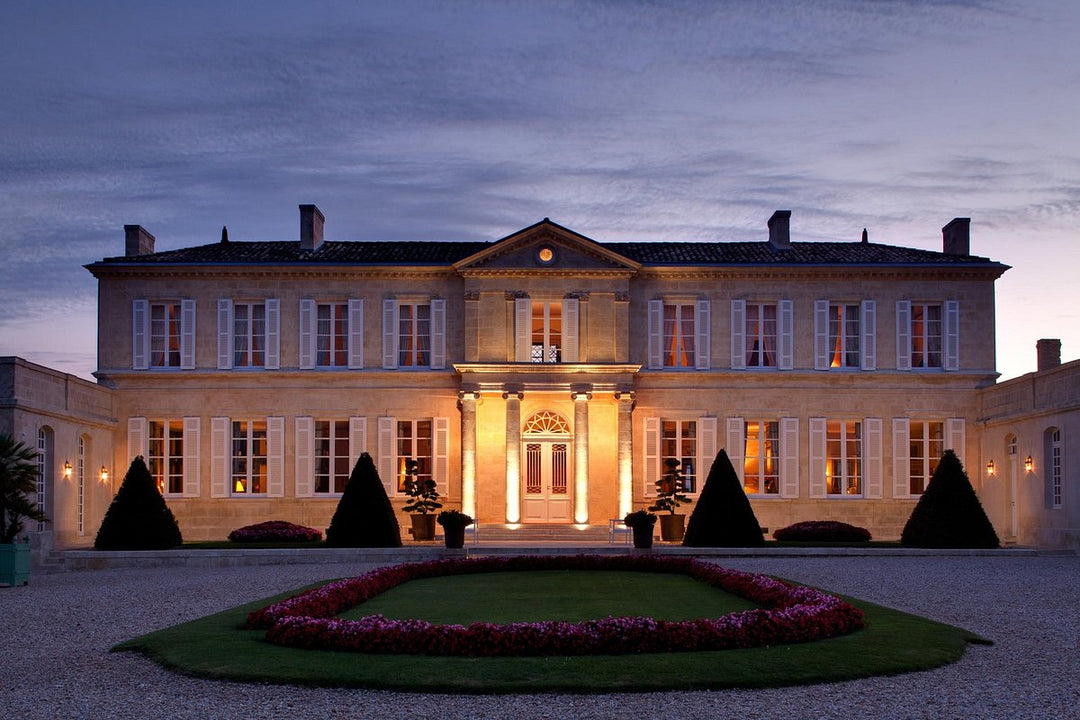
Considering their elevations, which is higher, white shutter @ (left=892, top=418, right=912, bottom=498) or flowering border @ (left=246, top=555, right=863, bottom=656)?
white shutter @ (left=892, top=418, right=912, bottom=498)

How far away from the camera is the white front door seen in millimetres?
32438

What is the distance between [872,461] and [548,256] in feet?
35.7

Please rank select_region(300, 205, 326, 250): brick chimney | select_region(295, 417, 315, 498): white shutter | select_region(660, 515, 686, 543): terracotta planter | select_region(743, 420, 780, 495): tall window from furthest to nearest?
1. select_region(300, 205, 326, 250): brick chimney
2. select_region(743, 420, 780, 495): tall window
3. select_region(295, 417, 315, 498): white shutter
4. select_region(660, 515, 686, 543): terracotta planter

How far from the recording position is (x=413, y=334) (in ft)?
108

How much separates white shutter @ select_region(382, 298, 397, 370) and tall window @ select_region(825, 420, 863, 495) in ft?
41.3

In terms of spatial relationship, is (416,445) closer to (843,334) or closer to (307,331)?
(307,331)

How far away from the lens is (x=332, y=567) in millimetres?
23203

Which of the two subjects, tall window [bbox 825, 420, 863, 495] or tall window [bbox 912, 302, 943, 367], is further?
tall window [bbox 912, 302, 943, 367]

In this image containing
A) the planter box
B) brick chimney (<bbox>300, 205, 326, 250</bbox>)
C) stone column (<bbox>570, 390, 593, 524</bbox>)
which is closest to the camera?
the planter box

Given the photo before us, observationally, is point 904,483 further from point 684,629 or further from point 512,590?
point 684,629

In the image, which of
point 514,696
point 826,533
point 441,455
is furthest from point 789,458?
point 514,696

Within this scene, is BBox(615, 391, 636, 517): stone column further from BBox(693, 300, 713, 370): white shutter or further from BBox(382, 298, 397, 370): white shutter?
BBox(382, 298, 397, 370): white shutter

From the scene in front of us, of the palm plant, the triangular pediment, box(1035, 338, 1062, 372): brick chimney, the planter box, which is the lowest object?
the planter box

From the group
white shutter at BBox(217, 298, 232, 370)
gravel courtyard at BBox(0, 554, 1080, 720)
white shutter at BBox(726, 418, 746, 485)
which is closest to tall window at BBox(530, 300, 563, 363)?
white shutter at BBox(726, 418, 746, 485)
